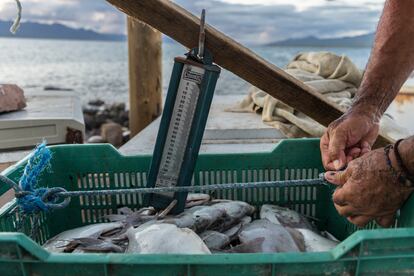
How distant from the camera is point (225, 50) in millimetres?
2062

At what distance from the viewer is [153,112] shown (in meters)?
5.70

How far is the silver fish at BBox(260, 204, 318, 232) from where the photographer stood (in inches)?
85.1

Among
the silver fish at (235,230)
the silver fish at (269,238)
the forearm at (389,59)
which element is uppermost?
the forearm at (389,59)

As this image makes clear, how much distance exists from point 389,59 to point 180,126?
1.05 m

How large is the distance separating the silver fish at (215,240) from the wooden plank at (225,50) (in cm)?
80

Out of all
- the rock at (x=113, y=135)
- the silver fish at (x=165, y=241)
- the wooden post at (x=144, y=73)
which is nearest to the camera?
the silver fish at (x=165, y=241)

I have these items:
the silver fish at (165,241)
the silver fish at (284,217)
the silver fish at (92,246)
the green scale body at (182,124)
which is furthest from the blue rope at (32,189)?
the silver fish at (284,217)

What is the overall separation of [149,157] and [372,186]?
4.04 ft

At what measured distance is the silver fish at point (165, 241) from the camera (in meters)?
1.60

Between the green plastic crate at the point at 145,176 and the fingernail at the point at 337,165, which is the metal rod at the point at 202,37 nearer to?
the green plastic crate at the point at 145,176

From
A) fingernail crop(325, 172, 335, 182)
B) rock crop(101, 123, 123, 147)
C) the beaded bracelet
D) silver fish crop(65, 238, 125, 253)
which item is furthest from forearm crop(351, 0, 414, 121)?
rock crop(101, 123, 123, 147)

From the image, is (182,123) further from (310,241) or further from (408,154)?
(408,154)

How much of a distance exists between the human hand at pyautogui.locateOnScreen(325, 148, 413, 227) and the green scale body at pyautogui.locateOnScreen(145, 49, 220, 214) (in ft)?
2.43

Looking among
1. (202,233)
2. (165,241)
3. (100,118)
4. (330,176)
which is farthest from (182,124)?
(100,118)
